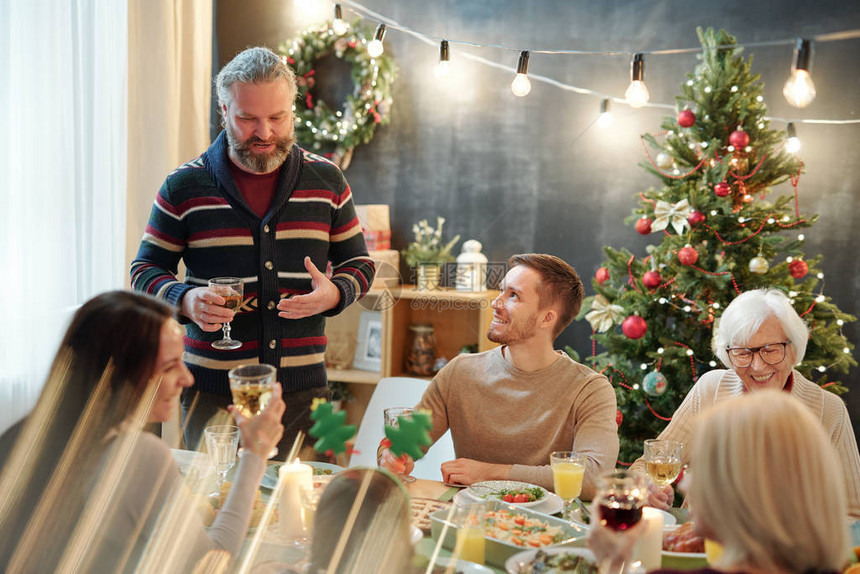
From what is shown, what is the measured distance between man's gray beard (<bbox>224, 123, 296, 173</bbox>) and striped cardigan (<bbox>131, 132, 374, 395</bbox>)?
4 cm

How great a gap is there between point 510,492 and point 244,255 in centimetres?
110

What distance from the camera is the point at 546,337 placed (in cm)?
239

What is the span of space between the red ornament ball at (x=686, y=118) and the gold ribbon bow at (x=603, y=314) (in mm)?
790

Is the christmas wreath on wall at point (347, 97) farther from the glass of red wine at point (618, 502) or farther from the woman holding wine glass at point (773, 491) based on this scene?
the woman holding wine glass at point (773, 491)

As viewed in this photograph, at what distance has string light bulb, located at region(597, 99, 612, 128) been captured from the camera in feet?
12.6

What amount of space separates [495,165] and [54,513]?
3.27 metres

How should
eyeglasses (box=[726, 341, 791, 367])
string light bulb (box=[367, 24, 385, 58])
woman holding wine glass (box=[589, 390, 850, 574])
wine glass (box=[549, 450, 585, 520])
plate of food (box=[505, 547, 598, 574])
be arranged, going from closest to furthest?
woman holding wine glass (box=[589, 390, 850, 574]) → plate of food (box=[505, 547, 598, 574]) → wine glass (box=[549, 450, 585, 520]) → eyeglasses (box=[726, 341, 791, 367]) → string light bulb (box=[367, 24, 385, 58])

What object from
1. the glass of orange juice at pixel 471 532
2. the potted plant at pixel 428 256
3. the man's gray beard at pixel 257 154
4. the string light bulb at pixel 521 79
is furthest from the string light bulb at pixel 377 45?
the glass of orange juice at pixel 471 532

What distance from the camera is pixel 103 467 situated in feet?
4.42

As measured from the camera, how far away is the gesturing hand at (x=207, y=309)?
7.15ft

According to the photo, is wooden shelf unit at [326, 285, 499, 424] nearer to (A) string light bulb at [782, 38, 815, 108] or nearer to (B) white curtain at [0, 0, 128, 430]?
(B) white curtain at [0, 0, 128, 430]

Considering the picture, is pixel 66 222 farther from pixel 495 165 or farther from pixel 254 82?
pixel 495 165

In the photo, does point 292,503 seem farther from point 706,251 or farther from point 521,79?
point 521,79

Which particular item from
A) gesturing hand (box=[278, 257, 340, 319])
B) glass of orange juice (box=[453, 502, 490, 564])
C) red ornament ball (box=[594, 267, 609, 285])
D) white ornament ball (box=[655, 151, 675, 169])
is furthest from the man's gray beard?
white ornament ball (box=[655, 151, 675, 169])
